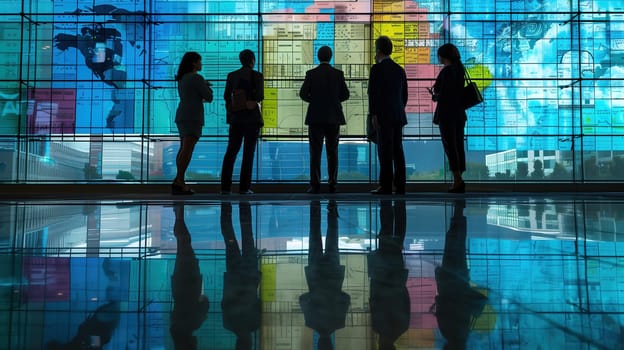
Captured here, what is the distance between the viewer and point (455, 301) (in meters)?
0.39

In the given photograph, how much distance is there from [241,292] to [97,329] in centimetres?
12

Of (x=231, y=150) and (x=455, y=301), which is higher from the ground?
(x=231, y=150)

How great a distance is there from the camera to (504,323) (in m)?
0.34

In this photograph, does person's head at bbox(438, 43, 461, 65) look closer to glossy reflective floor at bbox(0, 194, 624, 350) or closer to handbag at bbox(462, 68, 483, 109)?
handbag at bbox(462, 68, 483, 109)

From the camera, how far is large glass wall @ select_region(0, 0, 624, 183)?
172 inches

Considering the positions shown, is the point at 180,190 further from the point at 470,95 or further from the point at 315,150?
the point at 470,95

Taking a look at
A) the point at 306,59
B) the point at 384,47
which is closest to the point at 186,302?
the point at 384,47

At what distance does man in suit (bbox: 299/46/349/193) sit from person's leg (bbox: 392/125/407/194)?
403mm

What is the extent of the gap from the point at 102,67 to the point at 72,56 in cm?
28

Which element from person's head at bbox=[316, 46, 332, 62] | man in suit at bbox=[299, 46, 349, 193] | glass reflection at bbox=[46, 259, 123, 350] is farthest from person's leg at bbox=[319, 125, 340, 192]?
glass reflection at bbox=[46, 259, 123, 350]

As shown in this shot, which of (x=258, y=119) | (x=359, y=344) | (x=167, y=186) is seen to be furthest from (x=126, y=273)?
(x=167, y=186)

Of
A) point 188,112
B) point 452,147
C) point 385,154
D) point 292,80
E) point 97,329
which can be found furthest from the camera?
point 292,80

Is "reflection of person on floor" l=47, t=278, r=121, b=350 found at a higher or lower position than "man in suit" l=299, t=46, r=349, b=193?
lower

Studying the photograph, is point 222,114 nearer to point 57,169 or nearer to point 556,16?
point 57,169
